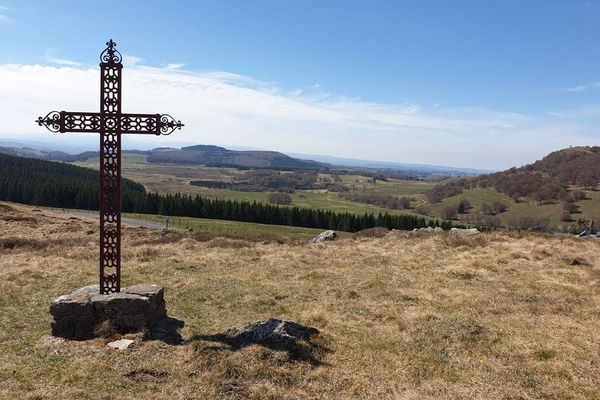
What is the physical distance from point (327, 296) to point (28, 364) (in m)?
11.5

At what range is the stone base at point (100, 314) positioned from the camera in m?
14.0

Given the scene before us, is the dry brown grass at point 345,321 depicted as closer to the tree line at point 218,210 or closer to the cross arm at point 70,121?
the cross arm at point 70,121

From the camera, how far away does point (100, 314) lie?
14.3m

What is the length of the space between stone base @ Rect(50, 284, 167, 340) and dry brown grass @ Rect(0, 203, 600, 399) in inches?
31.8

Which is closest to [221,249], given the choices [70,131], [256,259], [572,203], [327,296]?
[256,259]

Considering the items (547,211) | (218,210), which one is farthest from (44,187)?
(547,211)

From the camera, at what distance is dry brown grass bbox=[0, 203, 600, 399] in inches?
437

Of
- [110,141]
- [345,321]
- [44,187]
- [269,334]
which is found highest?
[110,141]

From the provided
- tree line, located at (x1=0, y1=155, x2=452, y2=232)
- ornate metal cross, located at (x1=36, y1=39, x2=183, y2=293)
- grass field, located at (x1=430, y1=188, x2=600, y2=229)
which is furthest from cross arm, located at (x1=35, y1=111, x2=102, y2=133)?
grass field, located at (x1=430, y1=188, x2=600, y2=229)

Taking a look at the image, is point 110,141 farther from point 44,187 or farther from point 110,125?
point 44,187

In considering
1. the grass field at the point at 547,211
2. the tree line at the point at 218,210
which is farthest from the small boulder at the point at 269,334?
the grass field at the point at 547,211

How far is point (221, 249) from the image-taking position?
32969 mm

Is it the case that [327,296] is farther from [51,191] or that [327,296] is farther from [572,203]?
[572,203]

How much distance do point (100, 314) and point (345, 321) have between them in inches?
317
